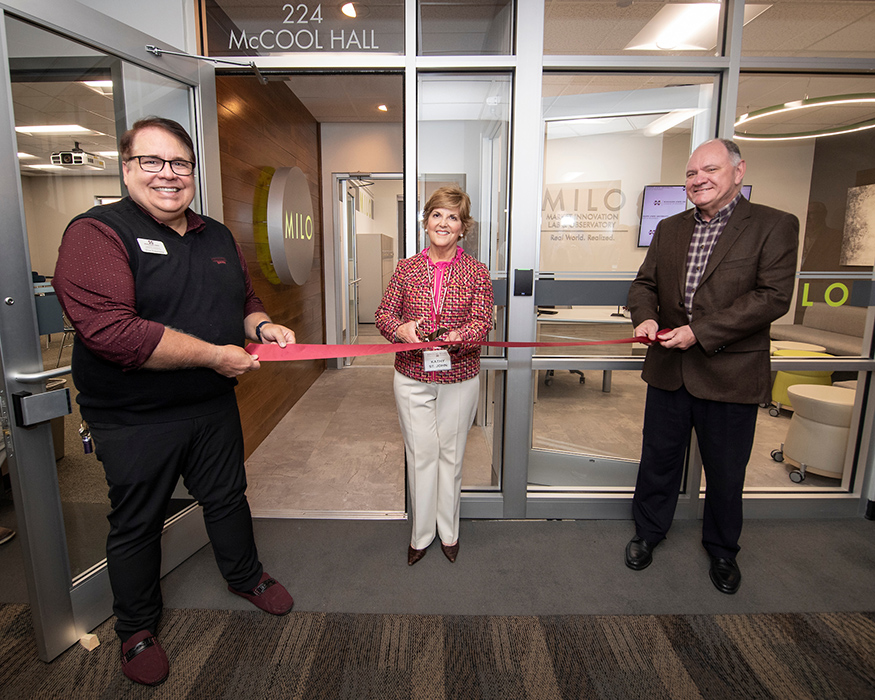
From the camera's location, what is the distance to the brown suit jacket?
6.05ft

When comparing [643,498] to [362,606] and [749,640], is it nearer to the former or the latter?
[749,640]

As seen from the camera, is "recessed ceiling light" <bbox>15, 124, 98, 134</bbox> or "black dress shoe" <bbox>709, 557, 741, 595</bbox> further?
"black dress shoe" <bbox>709, 557, 741, 595</bbox>

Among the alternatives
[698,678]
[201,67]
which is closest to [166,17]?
[201,67]

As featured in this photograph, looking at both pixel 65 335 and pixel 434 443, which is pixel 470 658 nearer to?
pixel 434 443

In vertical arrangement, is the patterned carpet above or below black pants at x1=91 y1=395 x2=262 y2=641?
below

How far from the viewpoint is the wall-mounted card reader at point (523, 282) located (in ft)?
7.97

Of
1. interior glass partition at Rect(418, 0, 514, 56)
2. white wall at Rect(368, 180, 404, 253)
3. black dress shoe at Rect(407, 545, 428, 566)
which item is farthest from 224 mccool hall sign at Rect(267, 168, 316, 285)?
white wall at Rect(368, 180, 404, 253)

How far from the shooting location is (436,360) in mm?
1902

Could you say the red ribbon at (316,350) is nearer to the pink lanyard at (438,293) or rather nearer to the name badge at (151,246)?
the pink lanyard at (438,293)

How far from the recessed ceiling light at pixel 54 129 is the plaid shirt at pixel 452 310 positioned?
130cm

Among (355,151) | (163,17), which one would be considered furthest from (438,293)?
(355,151)

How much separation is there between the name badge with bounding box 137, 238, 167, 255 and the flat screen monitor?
2158mm

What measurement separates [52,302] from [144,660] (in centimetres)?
Answer: 124

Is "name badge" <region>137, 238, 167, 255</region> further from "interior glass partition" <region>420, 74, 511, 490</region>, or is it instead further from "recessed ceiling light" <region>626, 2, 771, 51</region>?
"recessed ceiling light" <region>626, 2, 771, 51</region>
